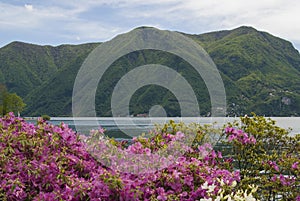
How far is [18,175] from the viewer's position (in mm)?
5785

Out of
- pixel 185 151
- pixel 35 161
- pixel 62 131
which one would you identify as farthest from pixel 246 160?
pixel 35 161

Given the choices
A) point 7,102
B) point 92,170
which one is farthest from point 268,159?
point 7,102

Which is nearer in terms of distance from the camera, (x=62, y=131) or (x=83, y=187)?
(x=83, y=187)

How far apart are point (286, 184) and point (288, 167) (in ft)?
1.22

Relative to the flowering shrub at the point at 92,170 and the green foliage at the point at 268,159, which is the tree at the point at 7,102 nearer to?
the green foliage at the point at 268,159

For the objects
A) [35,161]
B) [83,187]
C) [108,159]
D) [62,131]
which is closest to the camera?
[83,187]

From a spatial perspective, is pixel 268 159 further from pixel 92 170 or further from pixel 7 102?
pixel 7 102

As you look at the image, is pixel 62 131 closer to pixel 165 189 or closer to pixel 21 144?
pixel 21 144

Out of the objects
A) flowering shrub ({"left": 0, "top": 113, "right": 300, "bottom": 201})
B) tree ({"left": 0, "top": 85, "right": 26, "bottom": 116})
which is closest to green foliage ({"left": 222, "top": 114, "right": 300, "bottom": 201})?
flowering shrub ({"left": 0, "top": 113, "right": 300, "bottom": 201})

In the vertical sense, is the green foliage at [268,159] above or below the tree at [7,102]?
above

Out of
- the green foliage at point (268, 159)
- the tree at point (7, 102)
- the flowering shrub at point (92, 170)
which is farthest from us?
the tree at point (7, 102)

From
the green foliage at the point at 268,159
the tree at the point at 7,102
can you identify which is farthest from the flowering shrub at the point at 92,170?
the tree at the point at 7,102

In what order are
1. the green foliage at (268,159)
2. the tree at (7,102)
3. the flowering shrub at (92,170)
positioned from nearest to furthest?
the flowering shrub at (92,170)
the green foliage at (268,159)
the tree at (7,102)

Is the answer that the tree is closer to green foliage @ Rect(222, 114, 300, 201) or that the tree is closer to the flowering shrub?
green foliage @ Rect(222, 114, 300, 201)
